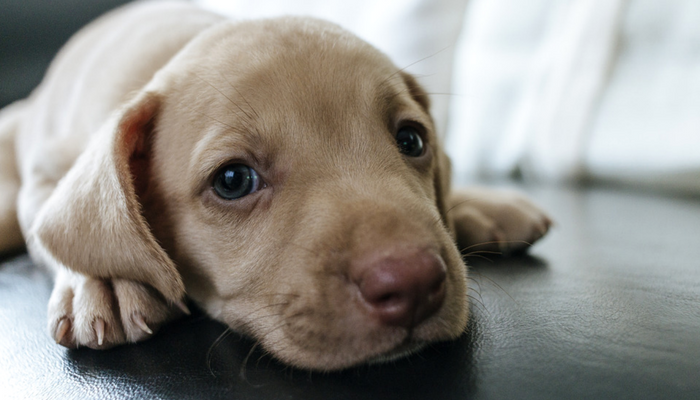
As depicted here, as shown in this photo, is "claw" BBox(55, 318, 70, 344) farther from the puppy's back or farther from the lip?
the puppy's back

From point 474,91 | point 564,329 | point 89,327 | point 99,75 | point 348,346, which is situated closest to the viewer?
point 348,346

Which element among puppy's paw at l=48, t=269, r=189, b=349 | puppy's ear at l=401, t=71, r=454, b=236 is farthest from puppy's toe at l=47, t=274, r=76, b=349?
puppy's ear at l=401, t=71, r=454, b=236

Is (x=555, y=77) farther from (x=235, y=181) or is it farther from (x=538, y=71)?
(x=235, y=181)

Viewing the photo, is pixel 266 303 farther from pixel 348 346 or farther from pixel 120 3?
pixel 120 3

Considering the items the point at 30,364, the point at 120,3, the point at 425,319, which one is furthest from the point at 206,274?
the point at 120,3

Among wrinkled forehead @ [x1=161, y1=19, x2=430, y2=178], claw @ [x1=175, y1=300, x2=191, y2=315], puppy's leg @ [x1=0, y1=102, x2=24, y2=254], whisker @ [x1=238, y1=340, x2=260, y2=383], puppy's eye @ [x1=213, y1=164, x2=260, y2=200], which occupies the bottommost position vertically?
puppy's leg @ [x1=0, y1=102, x2=24, y2=254]

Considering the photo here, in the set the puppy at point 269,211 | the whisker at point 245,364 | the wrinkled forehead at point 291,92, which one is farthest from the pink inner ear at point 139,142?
the whisker at point 245,364

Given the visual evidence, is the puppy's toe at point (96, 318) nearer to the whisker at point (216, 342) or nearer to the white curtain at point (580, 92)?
the whisker at point (216, 342)
